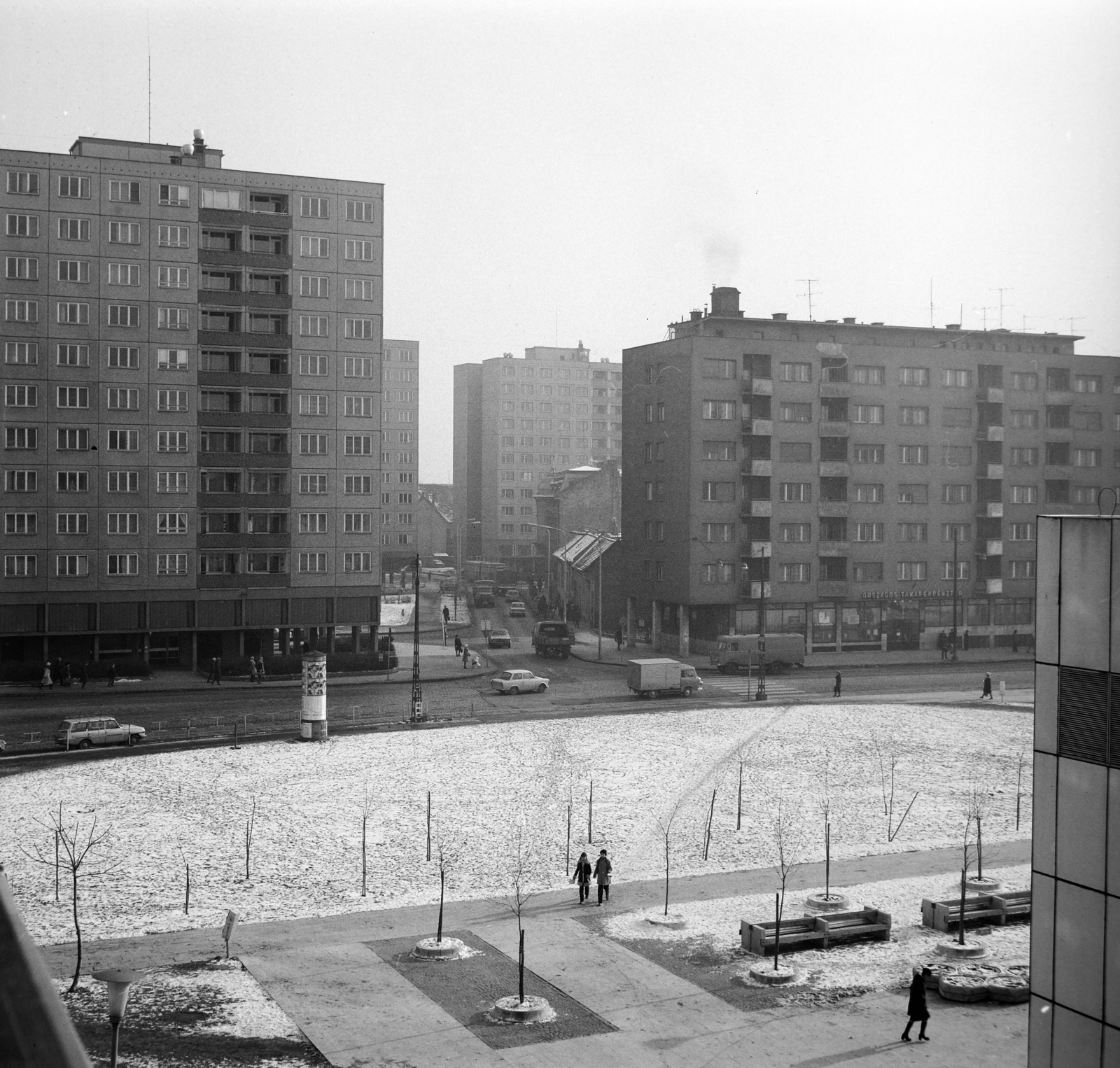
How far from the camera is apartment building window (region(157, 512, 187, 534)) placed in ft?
229

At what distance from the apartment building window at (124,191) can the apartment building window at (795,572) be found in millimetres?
46991

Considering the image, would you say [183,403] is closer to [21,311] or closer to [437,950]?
[21,311]

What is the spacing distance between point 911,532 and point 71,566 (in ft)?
183

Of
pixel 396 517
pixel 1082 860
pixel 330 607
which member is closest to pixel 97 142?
pixel 330 607

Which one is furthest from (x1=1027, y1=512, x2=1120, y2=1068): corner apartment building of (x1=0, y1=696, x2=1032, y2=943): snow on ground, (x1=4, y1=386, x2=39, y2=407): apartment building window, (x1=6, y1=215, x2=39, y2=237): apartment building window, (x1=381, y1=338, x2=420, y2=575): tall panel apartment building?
(x1=381, y1=338, x2=420, y2=575): tall panel apartment building

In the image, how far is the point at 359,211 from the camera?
74188 mm

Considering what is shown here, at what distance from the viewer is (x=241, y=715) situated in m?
54.2

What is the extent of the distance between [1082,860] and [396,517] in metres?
151

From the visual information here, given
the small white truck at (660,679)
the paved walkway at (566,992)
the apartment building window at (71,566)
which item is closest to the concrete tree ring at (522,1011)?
the paved walkway at (566,992)

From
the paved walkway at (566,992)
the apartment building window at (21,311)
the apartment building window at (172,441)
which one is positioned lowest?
the paved walkway at (566,992)

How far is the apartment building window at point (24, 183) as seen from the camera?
66938mm

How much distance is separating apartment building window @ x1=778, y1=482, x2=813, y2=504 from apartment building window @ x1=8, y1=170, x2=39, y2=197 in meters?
49.7

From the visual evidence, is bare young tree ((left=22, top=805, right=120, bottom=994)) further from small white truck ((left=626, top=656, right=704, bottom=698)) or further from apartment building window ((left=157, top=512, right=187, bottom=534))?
apartment building window ((left=157, top=512, right=187, bottom=534))

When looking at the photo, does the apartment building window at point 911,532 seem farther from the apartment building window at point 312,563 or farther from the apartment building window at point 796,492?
the apartment building window at point 312,563
